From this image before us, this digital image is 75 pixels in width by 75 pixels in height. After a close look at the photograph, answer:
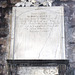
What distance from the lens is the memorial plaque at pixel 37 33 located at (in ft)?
19.8

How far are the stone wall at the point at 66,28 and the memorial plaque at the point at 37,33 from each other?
67 cm

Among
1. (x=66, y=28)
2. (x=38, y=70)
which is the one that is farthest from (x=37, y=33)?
(x=66, y=28)

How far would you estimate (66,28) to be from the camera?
6.87 meters

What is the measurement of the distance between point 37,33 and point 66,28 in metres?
1.04

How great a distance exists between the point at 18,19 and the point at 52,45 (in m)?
1.04

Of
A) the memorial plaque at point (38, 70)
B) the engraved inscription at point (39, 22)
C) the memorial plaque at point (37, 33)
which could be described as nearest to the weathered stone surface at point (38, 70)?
the memorial plaque at point (38, 70)

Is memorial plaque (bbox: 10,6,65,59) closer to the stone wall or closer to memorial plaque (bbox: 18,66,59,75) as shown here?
memorial plaque (bbox: 18,66,59,75)

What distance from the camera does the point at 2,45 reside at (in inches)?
272

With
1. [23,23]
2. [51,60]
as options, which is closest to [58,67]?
[51,60]

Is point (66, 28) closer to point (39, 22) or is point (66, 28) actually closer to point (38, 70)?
point (39, 22)

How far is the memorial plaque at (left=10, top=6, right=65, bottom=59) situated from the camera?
6.04 m

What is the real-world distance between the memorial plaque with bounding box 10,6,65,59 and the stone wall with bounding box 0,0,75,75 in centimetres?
67

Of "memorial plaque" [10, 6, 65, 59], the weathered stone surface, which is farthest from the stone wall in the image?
the weathered stone surface

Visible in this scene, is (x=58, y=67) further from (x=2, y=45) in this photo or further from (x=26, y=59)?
(x=2, y=45)
